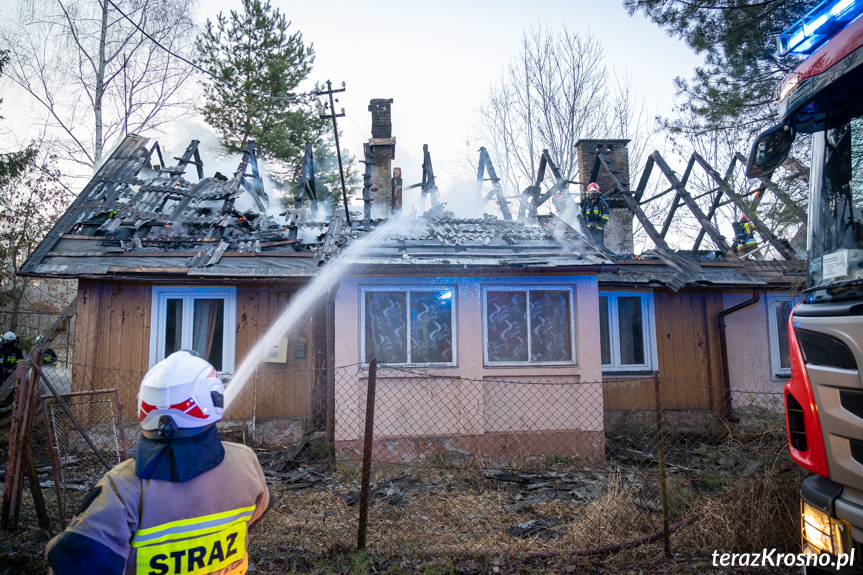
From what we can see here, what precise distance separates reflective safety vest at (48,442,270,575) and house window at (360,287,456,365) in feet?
20.2

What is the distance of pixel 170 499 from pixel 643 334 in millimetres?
9629

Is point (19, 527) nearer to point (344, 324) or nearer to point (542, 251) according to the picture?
point (344, 324)

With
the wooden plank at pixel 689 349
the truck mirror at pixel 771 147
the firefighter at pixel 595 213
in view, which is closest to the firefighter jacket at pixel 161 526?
the truck mirror at pixel 771 147

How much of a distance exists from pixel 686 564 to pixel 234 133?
22.2 meters

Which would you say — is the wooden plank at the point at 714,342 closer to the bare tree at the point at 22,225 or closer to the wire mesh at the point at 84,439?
the wire mesh at the point at 84,439

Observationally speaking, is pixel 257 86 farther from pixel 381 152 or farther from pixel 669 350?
pixel 669 350

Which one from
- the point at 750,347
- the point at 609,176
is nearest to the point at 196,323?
the point at 750,347

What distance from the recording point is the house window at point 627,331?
991 centimetres

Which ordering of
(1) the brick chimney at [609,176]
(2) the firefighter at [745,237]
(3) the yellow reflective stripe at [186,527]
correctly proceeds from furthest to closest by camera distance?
(1) the brick chimney at [609,176]
(2) the firefighter at [745,237]
(3) the yellow reflective stripe at [186,527]

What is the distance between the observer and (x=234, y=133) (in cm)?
2180

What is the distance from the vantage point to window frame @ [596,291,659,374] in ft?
32.4

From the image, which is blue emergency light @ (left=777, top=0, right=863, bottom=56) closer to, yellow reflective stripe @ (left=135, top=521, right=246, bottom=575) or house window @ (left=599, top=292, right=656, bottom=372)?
yellow reflective stripe @ (left=135, top=521, right=246, bottom=575)

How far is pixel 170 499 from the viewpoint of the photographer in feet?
6.20

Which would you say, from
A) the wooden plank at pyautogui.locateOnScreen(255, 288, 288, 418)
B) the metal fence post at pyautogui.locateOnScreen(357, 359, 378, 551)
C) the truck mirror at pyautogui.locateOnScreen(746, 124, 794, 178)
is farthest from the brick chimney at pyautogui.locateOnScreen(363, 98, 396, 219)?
the truck mirror at pyautogui.locateOnScreen(746, 124, 794, 178)
